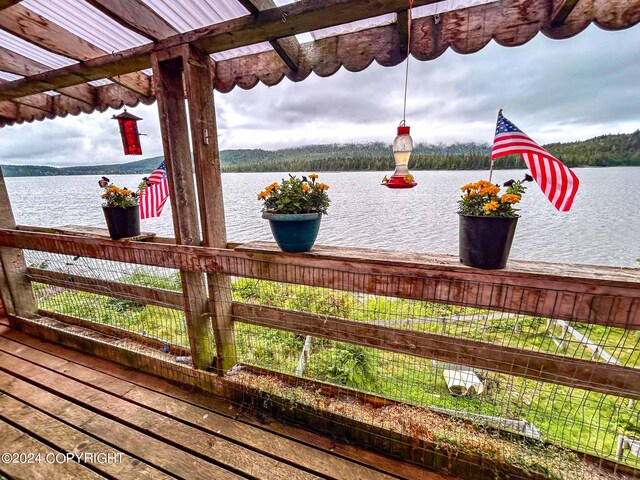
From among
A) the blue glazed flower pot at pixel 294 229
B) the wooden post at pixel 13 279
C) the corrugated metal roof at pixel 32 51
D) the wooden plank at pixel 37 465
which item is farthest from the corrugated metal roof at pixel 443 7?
the wooden post at pixel 13 279

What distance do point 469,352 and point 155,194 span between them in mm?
2785

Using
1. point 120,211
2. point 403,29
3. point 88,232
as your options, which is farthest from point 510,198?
point 88,232

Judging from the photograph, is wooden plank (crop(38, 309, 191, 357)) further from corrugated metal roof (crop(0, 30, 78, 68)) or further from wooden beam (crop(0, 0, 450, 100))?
corrugated metal roof (crop(0, 30, 78, 68))

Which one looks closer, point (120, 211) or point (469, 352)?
point (469, 352)

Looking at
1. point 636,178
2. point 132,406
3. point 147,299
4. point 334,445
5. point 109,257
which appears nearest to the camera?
point 334,445

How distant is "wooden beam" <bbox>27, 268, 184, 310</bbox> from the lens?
2.12 m

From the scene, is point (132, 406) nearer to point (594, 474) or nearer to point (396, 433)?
point (396, 433)

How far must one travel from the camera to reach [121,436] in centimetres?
155

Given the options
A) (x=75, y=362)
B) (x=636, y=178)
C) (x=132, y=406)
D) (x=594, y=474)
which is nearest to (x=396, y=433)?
(x=594, y=474)

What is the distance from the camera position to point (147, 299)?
7.03ft

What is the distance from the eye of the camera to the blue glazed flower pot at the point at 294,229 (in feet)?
4.56

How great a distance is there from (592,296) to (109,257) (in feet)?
9.06

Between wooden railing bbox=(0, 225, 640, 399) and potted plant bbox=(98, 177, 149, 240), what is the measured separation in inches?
4.9

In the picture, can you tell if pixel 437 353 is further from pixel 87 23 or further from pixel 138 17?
pixel 87 23
